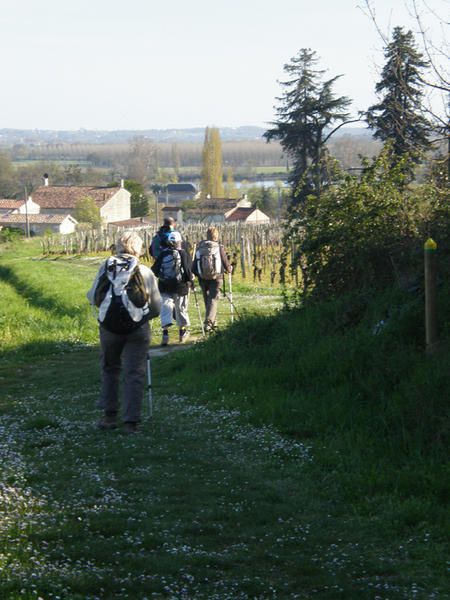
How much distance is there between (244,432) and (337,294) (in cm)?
441

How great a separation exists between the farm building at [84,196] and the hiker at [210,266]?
95112 mm

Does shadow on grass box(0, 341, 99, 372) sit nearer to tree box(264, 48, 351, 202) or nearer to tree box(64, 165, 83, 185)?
tree box(264, 48, 351, 202)

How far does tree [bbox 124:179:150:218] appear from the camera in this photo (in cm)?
12812

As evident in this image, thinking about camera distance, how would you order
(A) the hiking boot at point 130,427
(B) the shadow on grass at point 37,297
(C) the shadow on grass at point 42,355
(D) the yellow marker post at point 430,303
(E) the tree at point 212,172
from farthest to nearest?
(E) the tree at point 212,172 → (B) the shadow on grass at point 37,297 → (C) the shadow on grass at point 42,355 → (D) the yellow marker post at point 430,303 → (A) the hiking boot at point 130,427

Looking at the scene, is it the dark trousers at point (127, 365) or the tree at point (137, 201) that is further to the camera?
the tree at point (137, 201)

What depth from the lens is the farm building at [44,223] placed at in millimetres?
109613

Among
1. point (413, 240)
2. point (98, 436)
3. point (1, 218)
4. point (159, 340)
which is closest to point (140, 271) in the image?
point (98, 436)

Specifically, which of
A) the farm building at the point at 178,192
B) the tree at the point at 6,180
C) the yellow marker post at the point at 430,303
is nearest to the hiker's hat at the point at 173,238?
the yellow marker post at the point at 430,303

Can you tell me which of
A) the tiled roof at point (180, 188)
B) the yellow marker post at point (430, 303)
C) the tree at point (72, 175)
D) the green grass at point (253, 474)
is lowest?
the green grass at point (253, 474)

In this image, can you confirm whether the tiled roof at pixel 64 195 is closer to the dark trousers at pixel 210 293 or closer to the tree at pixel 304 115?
the tree at pixel 304 115

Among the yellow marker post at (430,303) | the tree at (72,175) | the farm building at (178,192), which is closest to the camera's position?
the yellow marker post at (430,303)

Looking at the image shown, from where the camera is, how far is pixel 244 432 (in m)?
8.32

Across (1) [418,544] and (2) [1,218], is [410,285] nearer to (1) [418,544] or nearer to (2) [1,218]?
(1) [418,544]

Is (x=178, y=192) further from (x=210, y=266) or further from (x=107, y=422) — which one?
(x=107, y=422)
